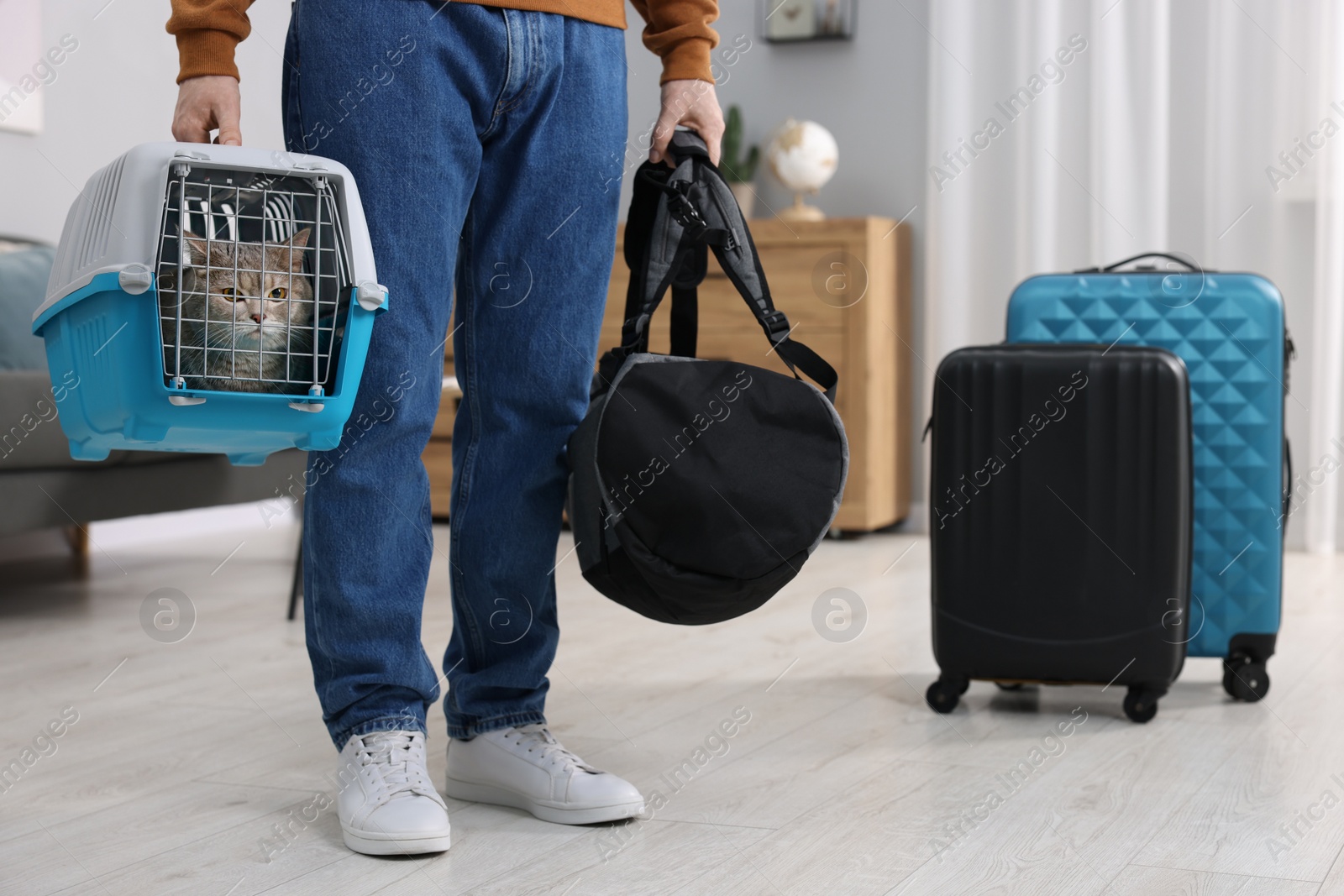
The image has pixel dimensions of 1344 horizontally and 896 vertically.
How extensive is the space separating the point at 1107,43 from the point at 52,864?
2.99m

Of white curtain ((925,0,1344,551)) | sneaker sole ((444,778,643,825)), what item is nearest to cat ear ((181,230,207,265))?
sneaker sole ((444,778,643,825))

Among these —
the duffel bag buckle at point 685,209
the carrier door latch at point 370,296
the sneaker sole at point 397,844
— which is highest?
the duffel bag buckle at point 685,209

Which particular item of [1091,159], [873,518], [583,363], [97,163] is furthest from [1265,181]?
[97,163]

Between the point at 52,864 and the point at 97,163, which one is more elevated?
the point at 97,163

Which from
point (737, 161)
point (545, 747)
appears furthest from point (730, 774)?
point (737, 161)

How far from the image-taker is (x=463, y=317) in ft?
3.91

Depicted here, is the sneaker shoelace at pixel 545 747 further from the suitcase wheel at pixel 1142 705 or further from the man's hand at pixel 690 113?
the suitcase wheel at pixel 1142 705

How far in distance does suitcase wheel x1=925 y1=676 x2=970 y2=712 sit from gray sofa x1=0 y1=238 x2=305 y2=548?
4.71ft

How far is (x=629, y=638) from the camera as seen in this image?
2061 mm

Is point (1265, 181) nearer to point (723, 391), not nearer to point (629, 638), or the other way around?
point (629, 638)

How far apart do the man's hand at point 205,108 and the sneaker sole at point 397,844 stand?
55 cm

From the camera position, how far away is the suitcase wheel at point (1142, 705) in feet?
5.03

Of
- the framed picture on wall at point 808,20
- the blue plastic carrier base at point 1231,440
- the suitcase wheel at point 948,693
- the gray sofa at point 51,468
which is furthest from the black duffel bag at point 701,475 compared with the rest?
the framed picture on wall at point 808,20

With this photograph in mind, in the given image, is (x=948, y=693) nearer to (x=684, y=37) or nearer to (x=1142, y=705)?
Result: (x=1142, y=705)
